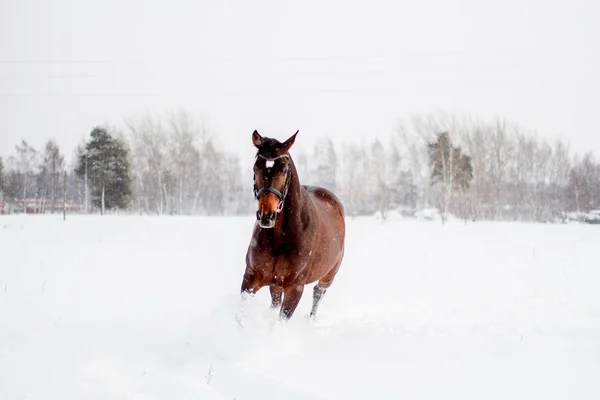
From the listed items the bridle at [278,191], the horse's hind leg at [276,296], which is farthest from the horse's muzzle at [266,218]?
the horse's hind leg at [276,296]

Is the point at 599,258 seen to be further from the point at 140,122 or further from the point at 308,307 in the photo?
the point at 140,122

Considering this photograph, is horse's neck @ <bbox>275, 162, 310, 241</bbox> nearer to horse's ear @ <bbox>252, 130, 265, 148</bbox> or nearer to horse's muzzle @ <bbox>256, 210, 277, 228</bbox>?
horse's ear @ <bbox>252, 130, 265, 148</bbox>

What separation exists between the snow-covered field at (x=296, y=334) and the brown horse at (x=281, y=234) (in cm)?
33

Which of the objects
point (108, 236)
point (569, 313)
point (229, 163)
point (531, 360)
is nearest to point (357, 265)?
point (569, 313)

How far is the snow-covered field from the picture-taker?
309 cm

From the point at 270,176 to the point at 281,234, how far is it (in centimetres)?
73

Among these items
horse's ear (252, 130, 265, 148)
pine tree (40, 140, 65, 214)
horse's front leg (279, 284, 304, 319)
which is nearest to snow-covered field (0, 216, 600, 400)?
horse's front leg (279, 284, 304, 319)

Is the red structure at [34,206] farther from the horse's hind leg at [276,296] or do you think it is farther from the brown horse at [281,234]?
the brown horse at [281,234]

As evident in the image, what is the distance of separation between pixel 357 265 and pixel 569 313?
20.9ft

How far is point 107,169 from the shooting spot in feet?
117

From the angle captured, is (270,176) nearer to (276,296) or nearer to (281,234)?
(281,234)

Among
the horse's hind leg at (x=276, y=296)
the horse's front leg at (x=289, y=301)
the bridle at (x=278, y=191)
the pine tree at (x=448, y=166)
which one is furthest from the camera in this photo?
the pine tree at (x=448, y=166)

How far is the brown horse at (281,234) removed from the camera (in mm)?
3877

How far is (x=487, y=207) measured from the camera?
42562 mm
